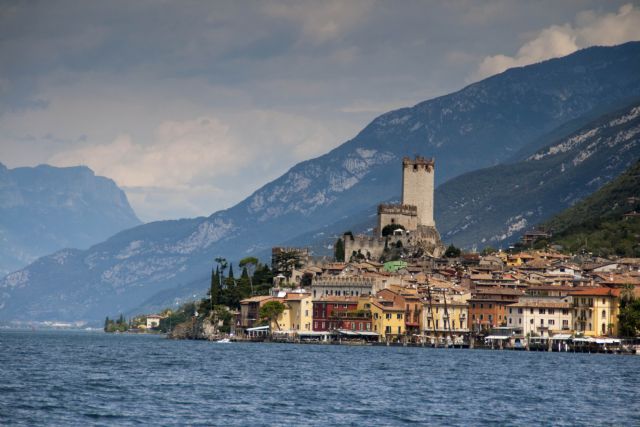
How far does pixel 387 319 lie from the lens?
14962 cm

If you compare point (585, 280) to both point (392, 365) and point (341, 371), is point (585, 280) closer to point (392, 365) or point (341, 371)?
point (392, 365)

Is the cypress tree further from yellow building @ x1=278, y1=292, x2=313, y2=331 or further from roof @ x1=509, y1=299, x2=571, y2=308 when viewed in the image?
roof @ x1=509, y1=299, x2=571, y2=308

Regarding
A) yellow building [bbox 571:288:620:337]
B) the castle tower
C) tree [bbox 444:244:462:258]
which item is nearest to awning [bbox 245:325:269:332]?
yellow building [bbox 571:288:620:337]

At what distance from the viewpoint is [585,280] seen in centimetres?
15262

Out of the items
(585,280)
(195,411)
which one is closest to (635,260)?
(585,280)

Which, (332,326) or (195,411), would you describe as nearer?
(195,411)

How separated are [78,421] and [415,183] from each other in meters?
135

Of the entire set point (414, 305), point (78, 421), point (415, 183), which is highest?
point (415, 183)

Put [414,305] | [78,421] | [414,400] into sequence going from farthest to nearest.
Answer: [414,305]
[414,400]
[78,421]

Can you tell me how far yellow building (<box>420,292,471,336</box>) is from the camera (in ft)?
491

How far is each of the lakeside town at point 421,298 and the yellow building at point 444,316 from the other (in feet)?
0.36

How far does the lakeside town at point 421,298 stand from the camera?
14225cm

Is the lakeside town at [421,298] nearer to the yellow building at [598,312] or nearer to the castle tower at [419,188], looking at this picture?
the yellow building at [598,312]

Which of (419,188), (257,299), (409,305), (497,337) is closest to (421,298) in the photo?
(409,305)
